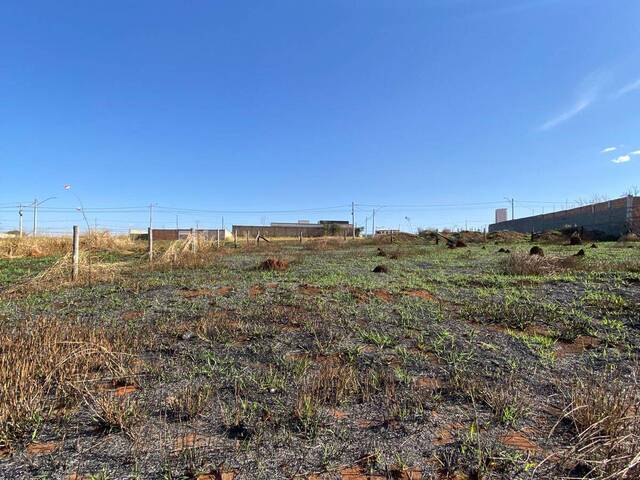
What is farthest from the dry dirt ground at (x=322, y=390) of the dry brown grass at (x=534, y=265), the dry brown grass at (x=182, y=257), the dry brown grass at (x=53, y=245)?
the dry brown grass at (x=53, y=245)

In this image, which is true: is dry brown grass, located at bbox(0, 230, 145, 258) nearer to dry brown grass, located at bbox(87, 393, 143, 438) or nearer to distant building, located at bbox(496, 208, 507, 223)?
dry brown grass, located at bbox(87, 393, 143, 438)

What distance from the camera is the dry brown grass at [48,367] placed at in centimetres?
199

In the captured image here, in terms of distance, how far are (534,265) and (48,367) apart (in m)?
9.11

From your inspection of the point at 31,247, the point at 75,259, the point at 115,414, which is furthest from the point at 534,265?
the point at 31,247

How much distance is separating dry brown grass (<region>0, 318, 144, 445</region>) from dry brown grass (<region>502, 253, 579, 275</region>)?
321 inches

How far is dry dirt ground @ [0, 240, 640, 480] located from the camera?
166 cm

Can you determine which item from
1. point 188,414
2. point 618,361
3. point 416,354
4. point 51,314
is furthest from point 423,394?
point 51,314

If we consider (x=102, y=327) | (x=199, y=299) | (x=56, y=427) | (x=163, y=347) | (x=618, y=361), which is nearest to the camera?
(x=56, y=427)

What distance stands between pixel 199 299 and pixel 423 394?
167 inches

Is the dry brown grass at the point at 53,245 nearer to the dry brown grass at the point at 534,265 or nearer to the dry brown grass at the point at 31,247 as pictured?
the dry brown grass at the point at 31,247

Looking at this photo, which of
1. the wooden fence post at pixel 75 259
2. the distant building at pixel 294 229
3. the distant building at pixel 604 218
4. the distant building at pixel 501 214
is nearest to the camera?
the wooden fence post at pixel 75 259

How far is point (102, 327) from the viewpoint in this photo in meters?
3.95

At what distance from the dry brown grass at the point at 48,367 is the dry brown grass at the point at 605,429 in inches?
104

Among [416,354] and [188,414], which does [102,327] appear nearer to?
[188,414]
